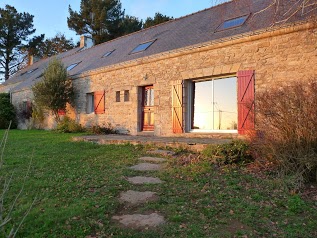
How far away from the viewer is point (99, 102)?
12398 millimetres

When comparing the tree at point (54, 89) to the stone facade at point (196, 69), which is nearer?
the stone facade at point (196, 69)

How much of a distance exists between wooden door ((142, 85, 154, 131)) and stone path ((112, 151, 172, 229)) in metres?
5.03

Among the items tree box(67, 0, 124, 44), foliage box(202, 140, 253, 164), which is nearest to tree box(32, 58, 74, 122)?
foliage box(202, 140, 253, 164)

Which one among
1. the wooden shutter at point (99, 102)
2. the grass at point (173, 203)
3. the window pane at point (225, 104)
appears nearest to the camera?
the grass at point (173, 203)

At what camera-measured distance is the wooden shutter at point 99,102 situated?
1221 centimetres

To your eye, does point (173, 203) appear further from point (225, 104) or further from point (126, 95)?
point (126, 95)

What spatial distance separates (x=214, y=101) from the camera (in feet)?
28.5

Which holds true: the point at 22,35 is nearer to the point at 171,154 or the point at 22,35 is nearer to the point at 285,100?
the point at 171,154

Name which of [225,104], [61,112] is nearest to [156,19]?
[61,112]

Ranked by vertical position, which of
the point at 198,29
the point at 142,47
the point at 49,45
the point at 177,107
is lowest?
the point at 177,107

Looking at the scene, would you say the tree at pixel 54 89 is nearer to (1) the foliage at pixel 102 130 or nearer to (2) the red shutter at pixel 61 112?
(2) the red shutter at pixel 61 112

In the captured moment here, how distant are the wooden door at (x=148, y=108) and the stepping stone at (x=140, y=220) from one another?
290 inches

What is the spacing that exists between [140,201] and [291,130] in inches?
107

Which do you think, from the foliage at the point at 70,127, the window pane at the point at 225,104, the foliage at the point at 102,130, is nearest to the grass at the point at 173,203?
the window pane at the point at 225,104
